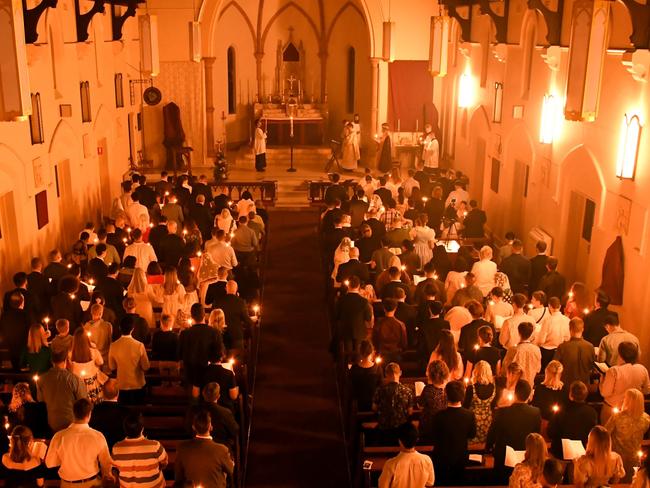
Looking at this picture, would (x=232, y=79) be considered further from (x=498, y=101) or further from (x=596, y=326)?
(x=596, y=326)

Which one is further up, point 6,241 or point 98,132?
point 98,132

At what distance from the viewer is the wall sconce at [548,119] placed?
14.4 metres

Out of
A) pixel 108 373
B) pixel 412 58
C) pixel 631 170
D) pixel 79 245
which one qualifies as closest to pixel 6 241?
pixel 79 245

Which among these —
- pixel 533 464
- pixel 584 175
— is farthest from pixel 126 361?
pixel 584 175

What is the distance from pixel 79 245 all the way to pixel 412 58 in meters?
14.6

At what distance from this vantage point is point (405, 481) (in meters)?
6.35

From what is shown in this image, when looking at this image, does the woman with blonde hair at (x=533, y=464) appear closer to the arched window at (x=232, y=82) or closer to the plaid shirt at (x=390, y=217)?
the plaid shirt at (x=390, y=217)

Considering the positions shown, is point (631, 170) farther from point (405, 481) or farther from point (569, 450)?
point (405, 481)

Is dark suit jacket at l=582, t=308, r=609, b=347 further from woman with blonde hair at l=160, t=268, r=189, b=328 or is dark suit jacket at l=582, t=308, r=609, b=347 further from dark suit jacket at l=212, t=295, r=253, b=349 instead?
woman with blonde hair at l=160, t=268, r=189, b=328

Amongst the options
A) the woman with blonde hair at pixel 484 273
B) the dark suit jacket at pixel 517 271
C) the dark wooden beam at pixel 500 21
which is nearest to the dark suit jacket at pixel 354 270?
the woman with blonde hair at pixel 484 273

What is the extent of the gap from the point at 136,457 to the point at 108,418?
34.8 inches

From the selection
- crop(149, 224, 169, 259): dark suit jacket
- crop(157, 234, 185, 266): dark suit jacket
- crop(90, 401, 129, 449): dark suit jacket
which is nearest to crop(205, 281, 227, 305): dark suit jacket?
crop(157, 234, 185, 266): dark suit jacket

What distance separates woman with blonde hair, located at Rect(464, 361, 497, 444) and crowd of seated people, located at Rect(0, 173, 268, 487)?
8.02ft

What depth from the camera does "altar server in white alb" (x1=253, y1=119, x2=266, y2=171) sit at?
22.8 metres
